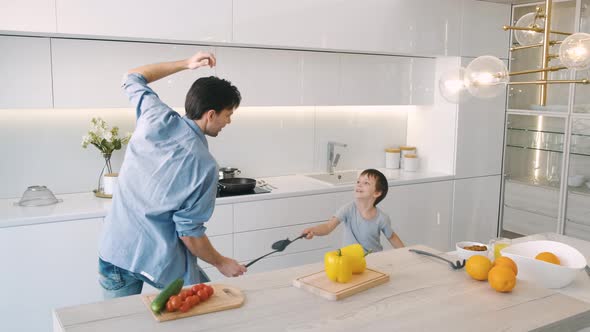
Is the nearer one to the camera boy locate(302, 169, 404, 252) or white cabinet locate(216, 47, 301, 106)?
boy locate(302, 169, 404, 252)

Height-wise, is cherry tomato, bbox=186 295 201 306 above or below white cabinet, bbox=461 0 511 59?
below

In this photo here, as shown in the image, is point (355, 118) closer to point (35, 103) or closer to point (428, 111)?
point (428, 111)

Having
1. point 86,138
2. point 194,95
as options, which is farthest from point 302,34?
point 194,95

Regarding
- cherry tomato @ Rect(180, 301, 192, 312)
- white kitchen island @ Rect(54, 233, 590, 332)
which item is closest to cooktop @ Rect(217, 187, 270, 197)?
white kitchen island @ Rect(54, 233, 590, 332)

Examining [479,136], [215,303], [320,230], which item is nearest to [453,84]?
[320,230]

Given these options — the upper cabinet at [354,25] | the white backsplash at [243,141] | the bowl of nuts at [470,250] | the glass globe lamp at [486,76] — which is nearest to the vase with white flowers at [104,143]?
the white backsplash at [243,141]

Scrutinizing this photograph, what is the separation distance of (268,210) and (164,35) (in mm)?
1238

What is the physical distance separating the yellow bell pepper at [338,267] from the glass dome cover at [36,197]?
6.57ft

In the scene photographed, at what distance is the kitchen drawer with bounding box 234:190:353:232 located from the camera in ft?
11.5

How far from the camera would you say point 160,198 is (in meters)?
1.99

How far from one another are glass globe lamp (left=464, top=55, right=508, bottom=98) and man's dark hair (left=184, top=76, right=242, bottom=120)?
0.89 m

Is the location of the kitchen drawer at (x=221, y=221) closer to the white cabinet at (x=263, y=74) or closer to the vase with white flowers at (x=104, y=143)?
the vase with white flowers at (x=104, y=143)

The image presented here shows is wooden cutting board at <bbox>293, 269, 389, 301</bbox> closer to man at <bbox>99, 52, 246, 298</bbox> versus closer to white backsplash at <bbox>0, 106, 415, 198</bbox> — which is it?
man at <bbox>99, 52, 246, 298</bbox>

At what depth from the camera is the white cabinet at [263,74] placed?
3611 millimetres
